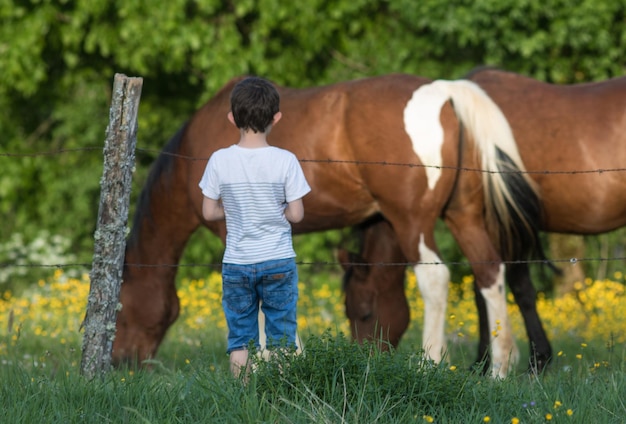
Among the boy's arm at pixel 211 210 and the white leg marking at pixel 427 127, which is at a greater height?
the white leg marking at pixel 427 127

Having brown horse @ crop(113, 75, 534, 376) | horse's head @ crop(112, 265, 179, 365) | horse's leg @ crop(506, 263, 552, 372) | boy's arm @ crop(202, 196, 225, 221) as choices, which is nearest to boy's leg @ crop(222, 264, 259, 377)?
boy's arm @ crop(202, 196, 225, 221)

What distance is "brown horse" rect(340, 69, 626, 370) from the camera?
19.1 feet

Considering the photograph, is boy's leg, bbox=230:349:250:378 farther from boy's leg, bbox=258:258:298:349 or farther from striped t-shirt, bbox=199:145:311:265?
striped t-shirt, bbox=199:145:311:265

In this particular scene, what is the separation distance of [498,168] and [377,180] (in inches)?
28.0

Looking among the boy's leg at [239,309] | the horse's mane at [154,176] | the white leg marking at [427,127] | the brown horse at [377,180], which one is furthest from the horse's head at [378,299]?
the boy's leg at [239,309]

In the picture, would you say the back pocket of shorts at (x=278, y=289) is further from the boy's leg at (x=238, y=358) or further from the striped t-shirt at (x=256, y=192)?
the boy's leg at (x=238, y=358)

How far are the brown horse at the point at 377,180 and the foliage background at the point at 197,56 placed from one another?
138 inches

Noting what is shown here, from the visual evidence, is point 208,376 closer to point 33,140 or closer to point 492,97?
point 492,97

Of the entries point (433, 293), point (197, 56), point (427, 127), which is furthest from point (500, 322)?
point (197, 56)

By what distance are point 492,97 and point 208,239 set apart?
4.87 m

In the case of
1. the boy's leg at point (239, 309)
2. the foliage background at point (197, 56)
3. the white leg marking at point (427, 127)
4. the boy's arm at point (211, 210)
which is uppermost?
the foliage background at point (197, 56)

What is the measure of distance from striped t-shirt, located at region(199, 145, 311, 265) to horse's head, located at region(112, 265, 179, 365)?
2.08 metres

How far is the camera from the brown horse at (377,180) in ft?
17.7

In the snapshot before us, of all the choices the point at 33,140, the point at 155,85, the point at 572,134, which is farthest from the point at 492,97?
the point at 33,140
